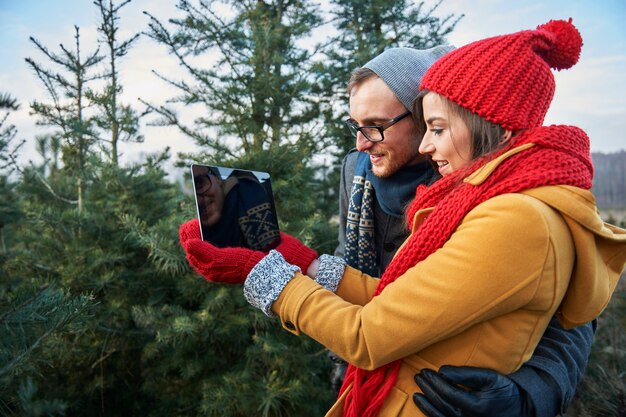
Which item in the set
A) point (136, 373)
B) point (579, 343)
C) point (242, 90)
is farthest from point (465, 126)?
point (136, 373)

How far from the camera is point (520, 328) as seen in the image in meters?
1.28

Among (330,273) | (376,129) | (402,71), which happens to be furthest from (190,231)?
(402,71)

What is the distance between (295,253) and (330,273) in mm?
176

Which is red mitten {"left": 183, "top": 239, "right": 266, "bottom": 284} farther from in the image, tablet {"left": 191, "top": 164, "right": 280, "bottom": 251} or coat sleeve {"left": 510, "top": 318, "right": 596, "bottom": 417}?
coat sleeve {"left": 510, "top": 318, "right": 596, "bottom": 417}

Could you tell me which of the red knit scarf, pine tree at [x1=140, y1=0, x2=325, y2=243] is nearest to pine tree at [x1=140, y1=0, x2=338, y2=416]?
pine tree at [x1=140, y1=0, x2=325, y2=243]

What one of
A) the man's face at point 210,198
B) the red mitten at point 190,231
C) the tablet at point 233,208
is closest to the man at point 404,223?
the tablet at point 233,208

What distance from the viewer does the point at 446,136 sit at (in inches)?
58.8

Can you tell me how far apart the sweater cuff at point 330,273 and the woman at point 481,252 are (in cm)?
35

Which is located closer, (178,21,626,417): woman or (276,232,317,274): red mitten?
(178,21,626,417): woman

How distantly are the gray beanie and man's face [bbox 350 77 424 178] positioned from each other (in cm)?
3

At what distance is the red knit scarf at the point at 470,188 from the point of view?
1.26 meters

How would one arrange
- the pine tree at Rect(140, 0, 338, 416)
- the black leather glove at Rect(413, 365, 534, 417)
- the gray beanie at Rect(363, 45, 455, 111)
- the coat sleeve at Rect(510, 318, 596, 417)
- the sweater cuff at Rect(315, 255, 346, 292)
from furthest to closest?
the pine tree at Rect(140, 0, 338, 416)
the gray beanie at Rect(363, 45, 455, 111)
the sweater cuff at Rect(315, 255, 346, 292)
the coat sleeve at Rect(510, 318, 596, 417)
the black leather glove at Rect(413, 365, 534, 417)

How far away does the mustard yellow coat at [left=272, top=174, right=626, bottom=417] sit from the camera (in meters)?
1.17

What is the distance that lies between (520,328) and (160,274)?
294 centimetres
